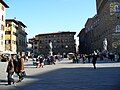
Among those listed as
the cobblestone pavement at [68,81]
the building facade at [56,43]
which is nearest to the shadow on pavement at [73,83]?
the cobblestone pavement at [68,81]

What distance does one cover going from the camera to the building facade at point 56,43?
384 feet

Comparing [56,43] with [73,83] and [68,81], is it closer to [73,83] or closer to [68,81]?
[68,81]

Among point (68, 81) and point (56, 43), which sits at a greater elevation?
point (56, 43)

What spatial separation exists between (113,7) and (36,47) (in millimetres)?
68582

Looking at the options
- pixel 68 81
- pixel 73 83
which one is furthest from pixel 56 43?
pixel 73 83

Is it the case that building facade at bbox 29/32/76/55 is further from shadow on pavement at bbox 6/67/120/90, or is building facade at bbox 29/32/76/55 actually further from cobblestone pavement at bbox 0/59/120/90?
shadow on pavement at bbox 6/67/120/90

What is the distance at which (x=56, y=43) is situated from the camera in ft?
389

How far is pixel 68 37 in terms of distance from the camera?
119188 mm

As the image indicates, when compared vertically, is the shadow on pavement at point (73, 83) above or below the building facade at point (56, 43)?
below

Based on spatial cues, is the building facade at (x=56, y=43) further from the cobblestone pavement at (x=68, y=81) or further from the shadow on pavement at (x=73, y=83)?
the shadow on pavement at (x=73, y=83)

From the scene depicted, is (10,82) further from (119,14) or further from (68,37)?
(68,37)

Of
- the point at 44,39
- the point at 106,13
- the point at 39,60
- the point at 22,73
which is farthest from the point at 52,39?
the point at 22,73

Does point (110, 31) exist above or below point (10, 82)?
above

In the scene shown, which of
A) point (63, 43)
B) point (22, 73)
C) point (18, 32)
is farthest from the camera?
point (63, 43)
